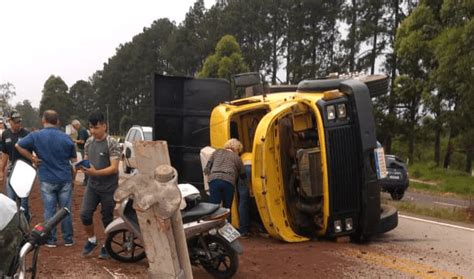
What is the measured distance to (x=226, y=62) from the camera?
33656 millimetres

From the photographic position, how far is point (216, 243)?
548 centimetres

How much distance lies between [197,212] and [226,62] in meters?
28.9

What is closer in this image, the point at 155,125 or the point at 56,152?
the point at 56,152

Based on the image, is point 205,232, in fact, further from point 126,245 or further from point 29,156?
point 29,156

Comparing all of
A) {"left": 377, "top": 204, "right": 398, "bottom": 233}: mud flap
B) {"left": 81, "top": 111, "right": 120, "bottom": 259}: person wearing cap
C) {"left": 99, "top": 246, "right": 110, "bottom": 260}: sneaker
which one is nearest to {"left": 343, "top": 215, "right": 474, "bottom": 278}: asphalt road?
{"left": 377, "top": 204, "right": 398, "bottom": 233}: mud flap

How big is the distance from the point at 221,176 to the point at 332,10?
4168 cm

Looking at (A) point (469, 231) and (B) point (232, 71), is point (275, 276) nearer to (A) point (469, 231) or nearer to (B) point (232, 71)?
(A) point (469, 231)

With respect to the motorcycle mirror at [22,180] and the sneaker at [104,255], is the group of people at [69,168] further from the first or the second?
the motorcycle mirror at [22,180]

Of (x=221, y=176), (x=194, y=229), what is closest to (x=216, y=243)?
(x=194, y=229)

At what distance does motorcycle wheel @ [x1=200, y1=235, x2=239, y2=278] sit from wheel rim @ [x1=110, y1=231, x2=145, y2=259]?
2.67 feet

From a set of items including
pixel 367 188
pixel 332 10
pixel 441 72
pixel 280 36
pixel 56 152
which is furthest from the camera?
pixel 280 36

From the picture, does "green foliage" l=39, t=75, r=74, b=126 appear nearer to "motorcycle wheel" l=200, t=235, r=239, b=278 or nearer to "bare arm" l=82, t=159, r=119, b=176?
"bare arm" l=82, t=159, r=119, b=176

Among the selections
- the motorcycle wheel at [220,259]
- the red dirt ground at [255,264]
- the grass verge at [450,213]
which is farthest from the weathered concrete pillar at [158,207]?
the grass verge at [450,213]

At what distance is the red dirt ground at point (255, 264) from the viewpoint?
5.46m
